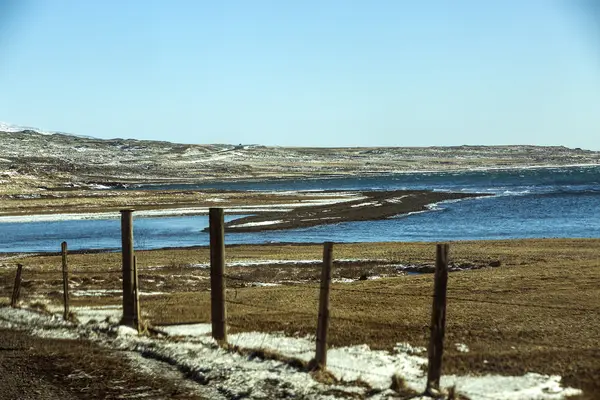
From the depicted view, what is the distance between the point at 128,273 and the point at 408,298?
6513mm

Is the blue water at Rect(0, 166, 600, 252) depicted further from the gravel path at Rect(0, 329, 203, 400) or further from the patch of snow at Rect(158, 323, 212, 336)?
the gravel path at Rect(0, 329, 203, 400)

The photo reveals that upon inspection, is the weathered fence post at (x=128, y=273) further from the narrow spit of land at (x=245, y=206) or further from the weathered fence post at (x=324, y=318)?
the narrow spit of land at (x=245, y=206)

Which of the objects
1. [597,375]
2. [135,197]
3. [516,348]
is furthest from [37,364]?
[135,197]

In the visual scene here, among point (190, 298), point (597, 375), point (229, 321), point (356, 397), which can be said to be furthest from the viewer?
point (190, 298)

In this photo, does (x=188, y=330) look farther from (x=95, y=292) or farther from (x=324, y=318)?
(x=95, y=292)

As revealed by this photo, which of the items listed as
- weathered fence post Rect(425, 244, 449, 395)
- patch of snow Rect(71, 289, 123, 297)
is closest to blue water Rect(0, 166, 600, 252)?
patch of snow Rect(71, 289, 123, 297)

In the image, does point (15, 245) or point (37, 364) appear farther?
point (15, 245)

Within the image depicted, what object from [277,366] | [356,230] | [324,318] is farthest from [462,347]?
[356,230]

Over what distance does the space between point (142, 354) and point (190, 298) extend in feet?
19.1

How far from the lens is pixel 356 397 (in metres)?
9.53

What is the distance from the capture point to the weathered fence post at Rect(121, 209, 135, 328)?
48.0 feet

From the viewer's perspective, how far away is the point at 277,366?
36.7 ft

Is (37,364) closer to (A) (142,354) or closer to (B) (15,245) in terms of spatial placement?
(A) (142,354)

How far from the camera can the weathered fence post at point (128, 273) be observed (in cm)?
1462
